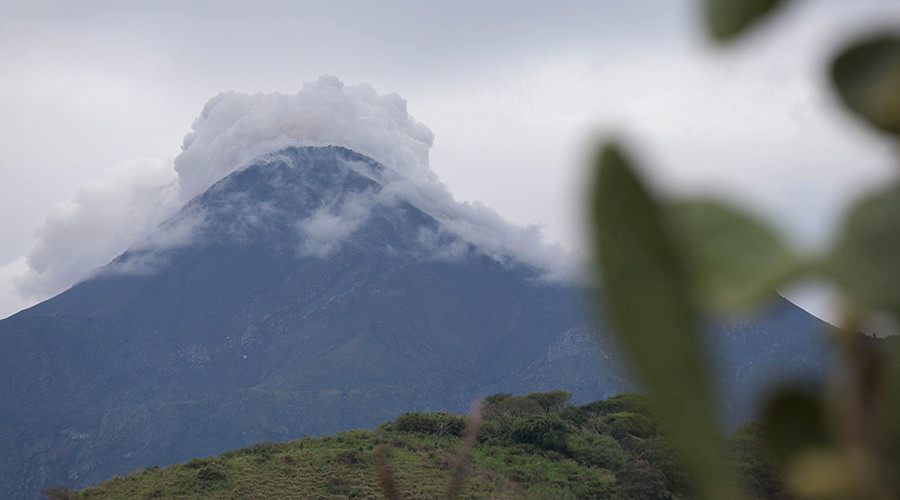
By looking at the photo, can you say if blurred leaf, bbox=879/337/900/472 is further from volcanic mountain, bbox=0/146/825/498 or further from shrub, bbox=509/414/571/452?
volcanic mountain, bbox=0/146/825/498

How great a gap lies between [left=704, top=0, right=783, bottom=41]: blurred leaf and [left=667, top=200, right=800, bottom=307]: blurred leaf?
56mm

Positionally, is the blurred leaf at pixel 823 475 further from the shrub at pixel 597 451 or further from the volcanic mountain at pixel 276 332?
the volcanic mountain at pixel 276 332

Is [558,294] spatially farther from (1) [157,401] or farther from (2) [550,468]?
(2) [550,468]

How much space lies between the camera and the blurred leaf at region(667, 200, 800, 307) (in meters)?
0.20

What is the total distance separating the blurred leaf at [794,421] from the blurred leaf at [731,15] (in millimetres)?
122

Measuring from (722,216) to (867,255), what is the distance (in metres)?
0.04

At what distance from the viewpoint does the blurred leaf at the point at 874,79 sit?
220 mm

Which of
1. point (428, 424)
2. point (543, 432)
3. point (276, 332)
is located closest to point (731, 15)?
point (543, 432)

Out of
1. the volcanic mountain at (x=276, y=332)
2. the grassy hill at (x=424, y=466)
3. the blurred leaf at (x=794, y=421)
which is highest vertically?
the volcanic mountain at (x=276, y=332)

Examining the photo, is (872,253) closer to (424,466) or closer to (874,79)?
(874,79)

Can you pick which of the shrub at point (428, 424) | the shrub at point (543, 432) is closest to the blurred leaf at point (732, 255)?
the shrub at point (543, 432)

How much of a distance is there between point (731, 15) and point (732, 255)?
3.1 inches

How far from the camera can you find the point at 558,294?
366 ft

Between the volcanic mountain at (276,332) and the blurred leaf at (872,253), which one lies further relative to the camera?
the volcanic mountain at (276,332)
